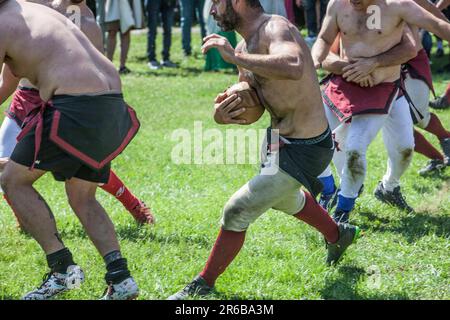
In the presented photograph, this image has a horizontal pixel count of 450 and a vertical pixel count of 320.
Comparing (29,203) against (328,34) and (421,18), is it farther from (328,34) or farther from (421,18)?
(421,18)

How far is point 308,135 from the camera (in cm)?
423

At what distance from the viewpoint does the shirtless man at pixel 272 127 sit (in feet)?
13.4

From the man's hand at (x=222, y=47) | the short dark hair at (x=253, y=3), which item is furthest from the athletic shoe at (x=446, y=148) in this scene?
the man's hand at (x=222, y=47)

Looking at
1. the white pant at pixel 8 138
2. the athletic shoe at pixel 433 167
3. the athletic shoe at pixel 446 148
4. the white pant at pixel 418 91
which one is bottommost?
the athletic shoe at pixel 433 167

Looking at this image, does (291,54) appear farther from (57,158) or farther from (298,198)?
(57,158)

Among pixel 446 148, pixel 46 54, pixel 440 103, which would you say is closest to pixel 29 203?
pixel 46 54

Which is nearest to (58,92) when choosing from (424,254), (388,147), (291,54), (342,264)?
(291,54)

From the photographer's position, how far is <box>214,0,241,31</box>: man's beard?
13.5ft

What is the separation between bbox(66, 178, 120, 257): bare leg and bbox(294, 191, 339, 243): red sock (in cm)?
112

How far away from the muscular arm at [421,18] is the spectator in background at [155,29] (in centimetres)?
797

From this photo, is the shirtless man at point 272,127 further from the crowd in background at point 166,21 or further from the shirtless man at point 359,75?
the crowd in background at point 166,21

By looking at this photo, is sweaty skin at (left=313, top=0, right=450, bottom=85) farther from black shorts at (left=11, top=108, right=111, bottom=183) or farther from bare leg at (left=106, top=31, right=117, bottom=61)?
bare leg at (left=106, top=31, right=117, bottom=61)

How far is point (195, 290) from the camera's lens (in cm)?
424

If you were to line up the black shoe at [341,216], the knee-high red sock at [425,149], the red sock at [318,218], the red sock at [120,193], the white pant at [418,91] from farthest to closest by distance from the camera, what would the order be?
the knee-high red sock at [425,149]
the white pant at [418,91]
the red sock at [120,193]
the black shoe at [341,216]
the red sock at [318,218]
